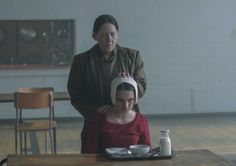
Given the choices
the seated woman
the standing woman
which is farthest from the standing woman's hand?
the standing woman

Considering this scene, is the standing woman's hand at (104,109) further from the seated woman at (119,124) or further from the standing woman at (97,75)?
the standing woman at (97,75)

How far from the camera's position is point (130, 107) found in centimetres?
317

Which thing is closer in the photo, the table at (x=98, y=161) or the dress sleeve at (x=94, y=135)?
the table at (x=98, y=161)

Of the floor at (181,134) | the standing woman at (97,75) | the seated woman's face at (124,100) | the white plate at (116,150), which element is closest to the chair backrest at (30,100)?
the floor at (181,134)

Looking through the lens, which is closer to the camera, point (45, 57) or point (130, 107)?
point (130, 107)

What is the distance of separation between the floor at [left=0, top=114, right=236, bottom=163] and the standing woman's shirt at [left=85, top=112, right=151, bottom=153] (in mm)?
3044

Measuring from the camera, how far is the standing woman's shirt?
10.3 ft

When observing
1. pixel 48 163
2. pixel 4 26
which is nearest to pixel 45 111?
pixel 4 26

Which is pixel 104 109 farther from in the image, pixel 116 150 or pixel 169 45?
pixel 169 45

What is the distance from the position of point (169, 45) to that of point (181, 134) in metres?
1.99

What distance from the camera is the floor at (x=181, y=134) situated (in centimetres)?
674

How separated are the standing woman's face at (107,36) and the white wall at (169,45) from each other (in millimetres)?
5535

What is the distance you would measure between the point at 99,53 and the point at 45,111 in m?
5.53

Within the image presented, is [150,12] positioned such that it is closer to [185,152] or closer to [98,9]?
[98,9]
